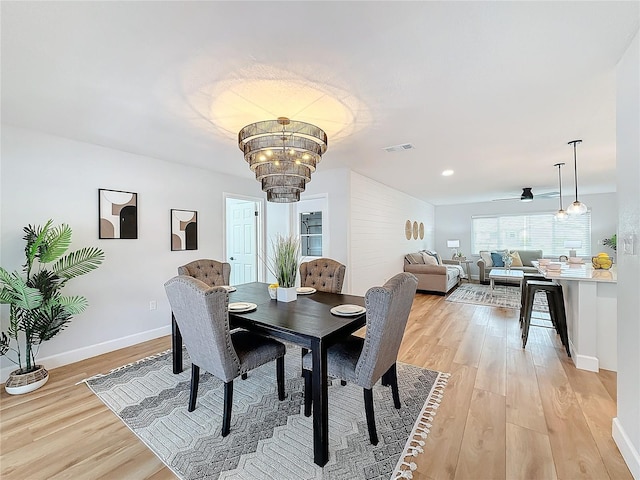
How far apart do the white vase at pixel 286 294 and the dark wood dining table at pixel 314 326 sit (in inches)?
2.2

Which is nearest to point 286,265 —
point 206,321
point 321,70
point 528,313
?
point 206,321

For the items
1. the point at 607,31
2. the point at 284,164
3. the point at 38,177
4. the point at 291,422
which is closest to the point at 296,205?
the point at 284,164

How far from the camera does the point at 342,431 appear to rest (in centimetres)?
188

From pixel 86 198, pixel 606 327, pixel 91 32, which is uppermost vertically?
pixel 91 32

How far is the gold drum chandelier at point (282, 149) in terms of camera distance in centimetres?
204

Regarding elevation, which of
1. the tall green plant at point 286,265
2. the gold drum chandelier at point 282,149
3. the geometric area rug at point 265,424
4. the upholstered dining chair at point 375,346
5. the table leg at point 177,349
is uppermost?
the gold drum chandelier at point 282,149

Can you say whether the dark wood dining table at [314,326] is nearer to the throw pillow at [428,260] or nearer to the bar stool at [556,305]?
the bar stool at [556,305]

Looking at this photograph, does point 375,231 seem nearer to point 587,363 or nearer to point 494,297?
point 494,297

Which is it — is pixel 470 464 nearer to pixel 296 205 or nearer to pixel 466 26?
pixel 466 26

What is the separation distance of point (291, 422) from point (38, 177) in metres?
3.33

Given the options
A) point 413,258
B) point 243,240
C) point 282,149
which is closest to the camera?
point 282,149

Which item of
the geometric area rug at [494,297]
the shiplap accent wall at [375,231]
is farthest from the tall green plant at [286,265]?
the geometric area rug at [494,297]

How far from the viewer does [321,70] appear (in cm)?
179

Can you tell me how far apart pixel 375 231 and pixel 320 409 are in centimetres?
410
